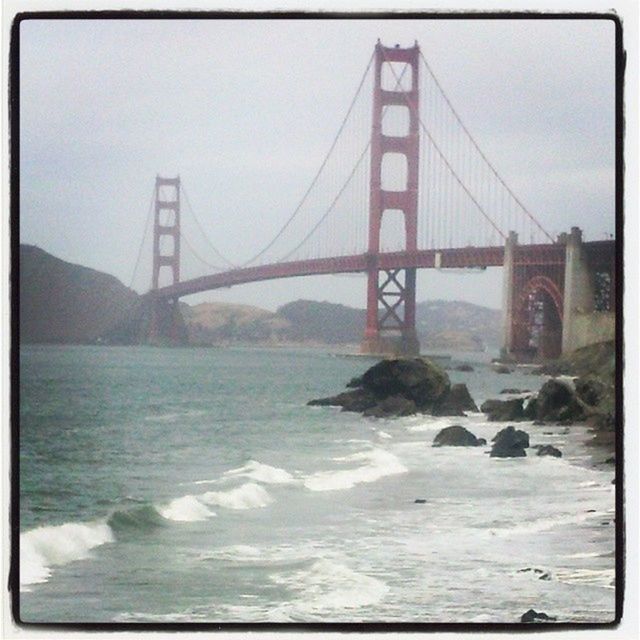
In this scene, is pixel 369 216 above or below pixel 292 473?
above

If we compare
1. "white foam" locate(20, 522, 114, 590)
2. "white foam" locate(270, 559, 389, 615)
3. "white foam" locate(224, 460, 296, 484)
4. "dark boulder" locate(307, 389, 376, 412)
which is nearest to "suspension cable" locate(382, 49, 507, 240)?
"dark boulder" locate(307, 389, 376, 412)

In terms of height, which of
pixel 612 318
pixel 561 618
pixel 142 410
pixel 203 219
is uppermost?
pixel 203 219

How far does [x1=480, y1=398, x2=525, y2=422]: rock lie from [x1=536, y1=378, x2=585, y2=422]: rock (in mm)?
47

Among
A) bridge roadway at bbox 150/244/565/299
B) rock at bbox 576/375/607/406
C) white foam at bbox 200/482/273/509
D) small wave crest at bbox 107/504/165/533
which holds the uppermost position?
bridge roadway at bbox 150/244/565/299

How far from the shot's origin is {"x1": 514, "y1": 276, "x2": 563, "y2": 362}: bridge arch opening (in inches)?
130

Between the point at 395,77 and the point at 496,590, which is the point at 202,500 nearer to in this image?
the point at 496,590

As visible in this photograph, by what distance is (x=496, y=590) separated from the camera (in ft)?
10.3

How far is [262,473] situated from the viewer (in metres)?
3.25

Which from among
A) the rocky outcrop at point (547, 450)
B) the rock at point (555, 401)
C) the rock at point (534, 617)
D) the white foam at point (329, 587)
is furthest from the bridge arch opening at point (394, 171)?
the rock at point (534, 617)

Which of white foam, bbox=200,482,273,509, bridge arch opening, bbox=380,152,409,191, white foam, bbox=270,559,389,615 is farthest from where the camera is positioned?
bridge arch opening, bbox=380,152,409,191

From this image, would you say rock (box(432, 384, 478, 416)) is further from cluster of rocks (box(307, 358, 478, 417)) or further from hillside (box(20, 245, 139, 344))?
hillside (box(20, 245, 139, 344))

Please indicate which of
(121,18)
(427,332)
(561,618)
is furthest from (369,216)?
(561,618)

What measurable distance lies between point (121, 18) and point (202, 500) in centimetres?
117

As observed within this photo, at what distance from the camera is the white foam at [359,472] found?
10.6ft
